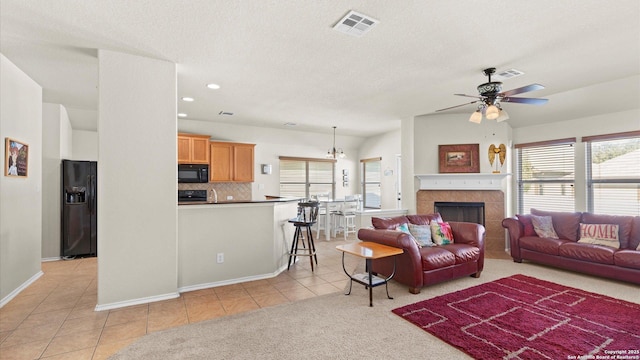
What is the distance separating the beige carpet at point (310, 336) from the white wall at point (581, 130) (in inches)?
96.2

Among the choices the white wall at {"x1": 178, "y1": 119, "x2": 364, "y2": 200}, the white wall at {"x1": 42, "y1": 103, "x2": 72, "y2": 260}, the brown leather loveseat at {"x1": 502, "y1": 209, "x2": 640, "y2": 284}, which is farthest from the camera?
the white wall at {"x1": 178, "y1": 119, "x2": 364, "y2": 200}

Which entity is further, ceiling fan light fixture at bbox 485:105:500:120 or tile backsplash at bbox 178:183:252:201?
tile backsplash at bbox 178:183:252:201

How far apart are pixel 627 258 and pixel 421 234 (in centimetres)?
254

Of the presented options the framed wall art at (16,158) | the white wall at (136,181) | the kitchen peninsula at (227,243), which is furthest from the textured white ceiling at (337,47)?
the kitchen peninsula at (227,243)

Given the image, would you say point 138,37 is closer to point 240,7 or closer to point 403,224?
point 240,7

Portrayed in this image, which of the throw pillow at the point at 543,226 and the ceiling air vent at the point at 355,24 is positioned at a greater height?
the ceiling air vent at the point at 355,24

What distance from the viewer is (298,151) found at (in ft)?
27.3

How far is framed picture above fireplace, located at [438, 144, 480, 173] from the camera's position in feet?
19.8

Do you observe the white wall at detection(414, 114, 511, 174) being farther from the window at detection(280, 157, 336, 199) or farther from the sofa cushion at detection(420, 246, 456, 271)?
the window at detection(280, 157, 336, 199)

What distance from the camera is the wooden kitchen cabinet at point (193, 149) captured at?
6.54m

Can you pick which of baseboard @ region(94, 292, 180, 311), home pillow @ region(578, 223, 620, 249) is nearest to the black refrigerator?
baseboard @ region(94, 292, 180, 311)

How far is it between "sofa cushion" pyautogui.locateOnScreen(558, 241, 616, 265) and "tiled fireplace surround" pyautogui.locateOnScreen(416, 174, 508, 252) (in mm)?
1279

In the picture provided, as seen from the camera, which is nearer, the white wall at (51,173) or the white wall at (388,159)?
the white wall at (51,173)

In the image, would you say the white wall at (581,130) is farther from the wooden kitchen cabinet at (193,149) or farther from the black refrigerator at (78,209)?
the black refrigerator at (78,209)
